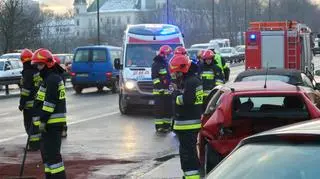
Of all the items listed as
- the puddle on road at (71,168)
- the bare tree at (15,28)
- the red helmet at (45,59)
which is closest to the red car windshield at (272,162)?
the red helmet at (45,59)

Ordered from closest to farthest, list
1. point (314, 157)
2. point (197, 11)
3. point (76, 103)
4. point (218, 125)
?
point (314, 157), point (218, 125), point (76, 103), point (197, 11)

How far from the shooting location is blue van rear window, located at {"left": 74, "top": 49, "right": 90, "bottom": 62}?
89.8 feet

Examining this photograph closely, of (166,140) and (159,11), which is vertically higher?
(159,11)

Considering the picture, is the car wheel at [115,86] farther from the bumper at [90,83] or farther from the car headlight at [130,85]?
the car headlight at [130,85]

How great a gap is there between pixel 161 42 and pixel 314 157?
14901mm

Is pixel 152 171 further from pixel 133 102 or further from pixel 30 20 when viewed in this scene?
pixel 30 20

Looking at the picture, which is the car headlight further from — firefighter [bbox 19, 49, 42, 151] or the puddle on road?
the puddle on road

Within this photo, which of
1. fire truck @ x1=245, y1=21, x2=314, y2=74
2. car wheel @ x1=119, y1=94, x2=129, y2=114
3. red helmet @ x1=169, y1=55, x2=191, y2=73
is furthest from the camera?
fire truck @ x1=245, y1=21, x2=314, y2=74

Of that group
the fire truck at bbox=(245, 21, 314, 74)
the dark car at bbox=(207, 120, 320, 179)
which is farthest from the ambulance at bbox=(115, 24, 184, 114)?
the dark car at bbox=(207, 120, 320, 179)

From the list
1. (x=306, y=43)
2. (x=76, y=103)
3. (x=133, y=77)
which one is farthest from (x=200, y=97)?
(x=306, y=43)

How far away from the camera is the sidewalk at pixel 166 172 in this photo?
9.20 meters

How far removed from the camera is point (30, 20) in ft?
188

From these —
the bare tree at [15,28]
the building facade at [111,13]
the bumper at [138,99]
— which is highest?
the building facade at [111,13]

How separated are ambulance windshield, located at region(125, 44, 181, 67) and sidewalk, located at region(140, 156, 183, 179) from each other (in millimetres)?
7930
